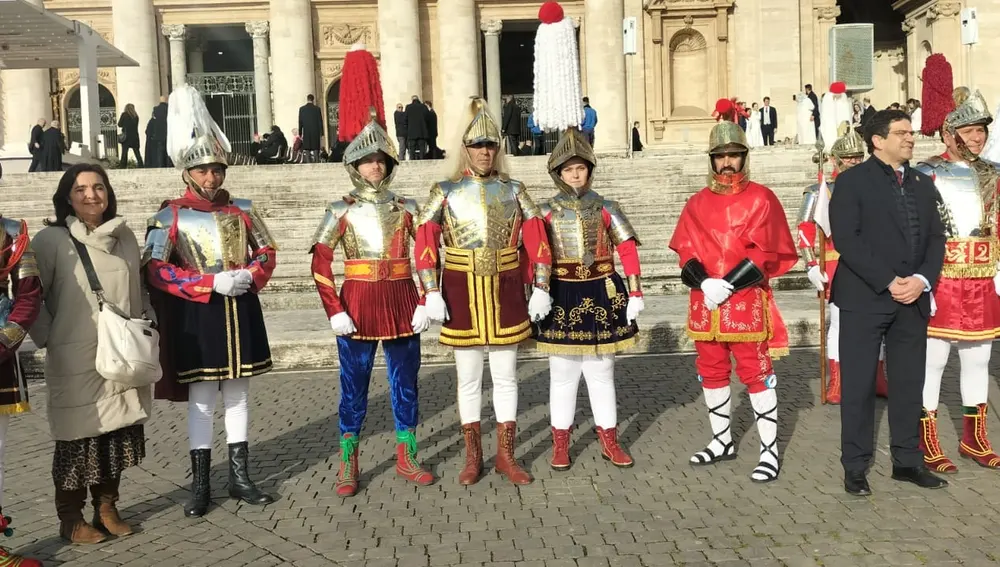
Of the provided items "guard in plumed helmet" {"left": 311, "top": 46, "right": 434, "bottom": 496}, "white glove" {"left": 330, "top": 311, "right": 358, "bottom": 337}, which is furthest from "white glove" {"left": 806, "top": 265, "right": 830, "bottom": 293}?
"white glove" {"left": 330, "top": 311, "right": 358, "bottom": 337}

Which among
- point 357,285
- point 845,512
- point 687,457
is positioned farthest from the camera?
point 687,457

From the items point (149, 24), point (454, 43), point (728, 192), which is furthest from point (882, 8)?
point (728, 192)

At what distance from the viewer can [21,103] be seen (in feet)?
98.8

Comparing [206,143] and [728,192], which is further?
[728,192]

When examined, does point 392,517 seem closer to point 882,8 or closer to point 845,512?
point 845,512

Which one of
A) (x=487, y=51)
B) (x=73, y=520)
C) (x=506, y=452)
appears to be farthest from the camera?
(x=487, y=51)

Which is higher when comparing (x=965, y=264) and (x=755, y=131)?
(x=755, y=131)

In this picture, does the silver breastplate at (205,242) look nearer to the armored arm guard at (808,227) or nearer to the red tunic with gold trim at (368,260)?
the red tunic with gold trim at (368,260)

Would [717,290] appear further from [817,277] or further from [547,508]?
[817,277]

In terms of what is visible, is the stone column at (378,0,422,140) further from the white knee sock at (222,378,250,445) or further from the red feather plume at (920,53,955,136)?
the white knee sock at (222,378,250,445)

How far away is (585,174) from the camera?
6.05 meters

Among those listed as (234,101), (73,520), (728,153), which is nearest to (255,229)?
(73,520)

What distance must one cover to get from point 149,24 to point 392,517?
29.3 meters

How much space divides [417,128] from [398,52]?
8297 mm
